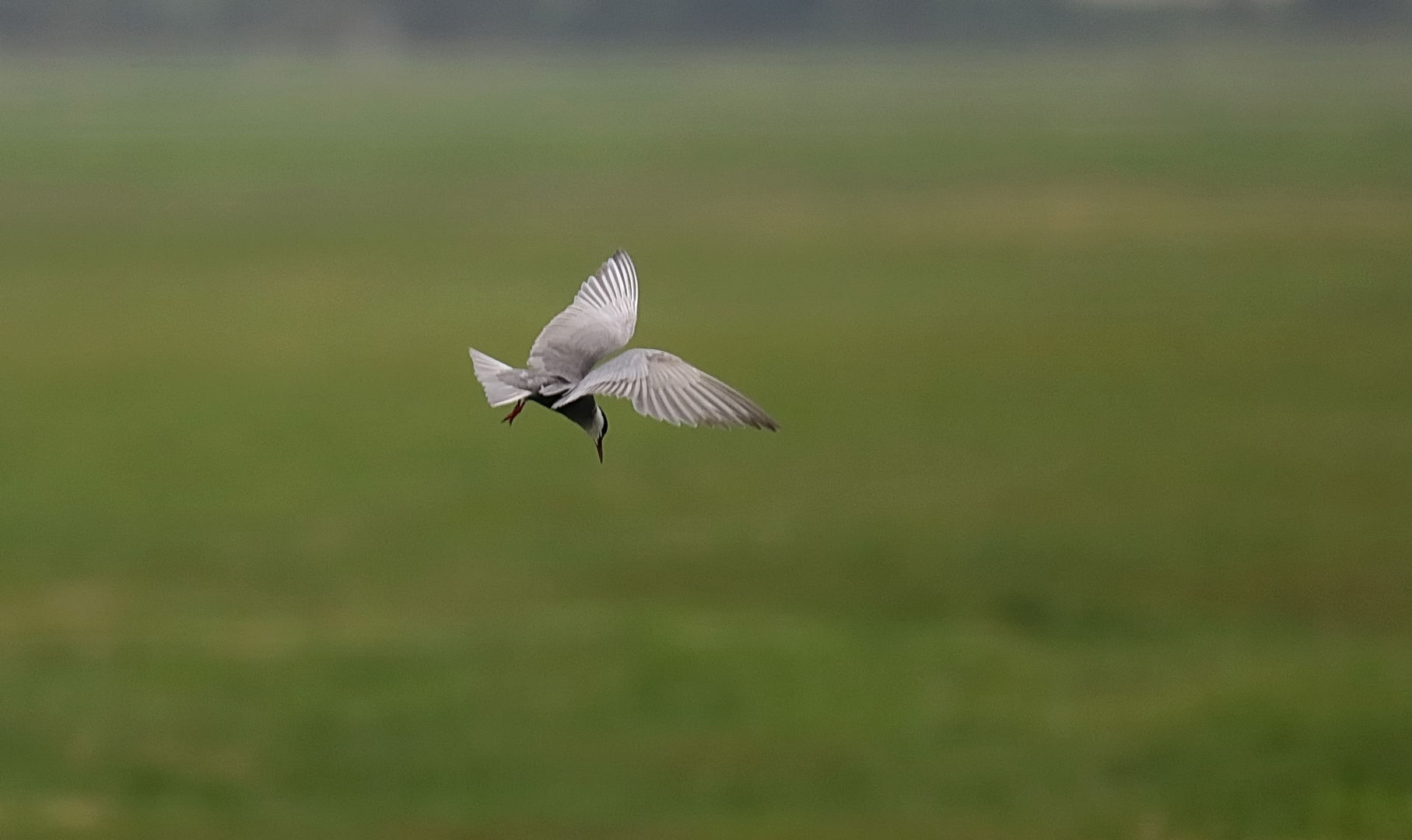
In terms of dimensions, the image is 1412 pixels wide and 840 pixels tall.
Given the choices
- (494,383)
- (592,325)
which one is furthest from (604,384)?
(592,325)

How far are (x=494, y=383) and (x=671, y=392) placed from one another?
0.47m

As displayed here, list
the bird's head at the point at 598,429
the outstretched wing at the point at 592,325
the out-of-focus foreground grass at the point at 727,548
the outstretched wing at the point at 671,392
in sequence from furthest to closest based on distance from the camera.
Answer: the out-of-focus foreground grass at the point at 727,548 < the outstretched wing at the point at 592,325 < the bird's head at the point at 598,429 < the outstretched wing at the point at 671,392

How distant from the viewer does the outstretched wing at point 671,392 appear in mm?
4938

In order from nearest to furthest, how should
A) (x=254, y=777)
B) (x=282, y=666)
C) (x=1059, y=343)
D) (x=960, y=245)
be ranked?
(x=254, y=777), (x=282, y=666), (x=1059, y=343), (x=960, y=245)

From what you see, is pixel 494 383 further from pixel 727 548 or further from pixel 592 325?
pixel 727 548

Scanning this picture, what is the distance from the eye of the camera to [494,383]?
532 centimetres

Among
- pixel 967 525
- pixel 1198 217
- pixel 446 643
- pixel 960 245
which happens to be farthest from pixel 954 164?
pixel 446 643

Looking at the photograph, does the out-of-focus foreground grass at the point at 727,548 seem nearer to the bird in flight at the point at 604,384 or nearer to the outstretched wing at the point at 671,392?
the bird in flight at the point at 604,384

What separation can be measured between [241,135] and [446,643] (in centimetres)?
13547

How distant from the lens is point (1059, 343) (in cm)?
6850

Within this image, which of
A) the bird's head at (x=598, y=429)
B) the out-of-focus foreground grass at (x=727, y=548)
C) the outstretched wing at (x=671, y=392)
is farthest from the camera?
the out-of-focus foreground grass at (x=727, y=548)

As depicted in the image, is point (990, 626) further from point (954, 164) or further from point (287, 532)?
point (954, 164)

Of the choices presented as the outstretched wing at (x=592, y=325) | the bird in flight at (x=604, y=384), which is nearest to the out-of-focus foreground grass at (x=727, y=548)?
the outstretched wing at (x=592, y=325)

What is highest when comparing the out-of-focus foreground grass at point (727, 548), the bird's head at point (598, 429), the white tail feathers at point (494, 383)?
Result: the white tail feathers at point (494, 383)
